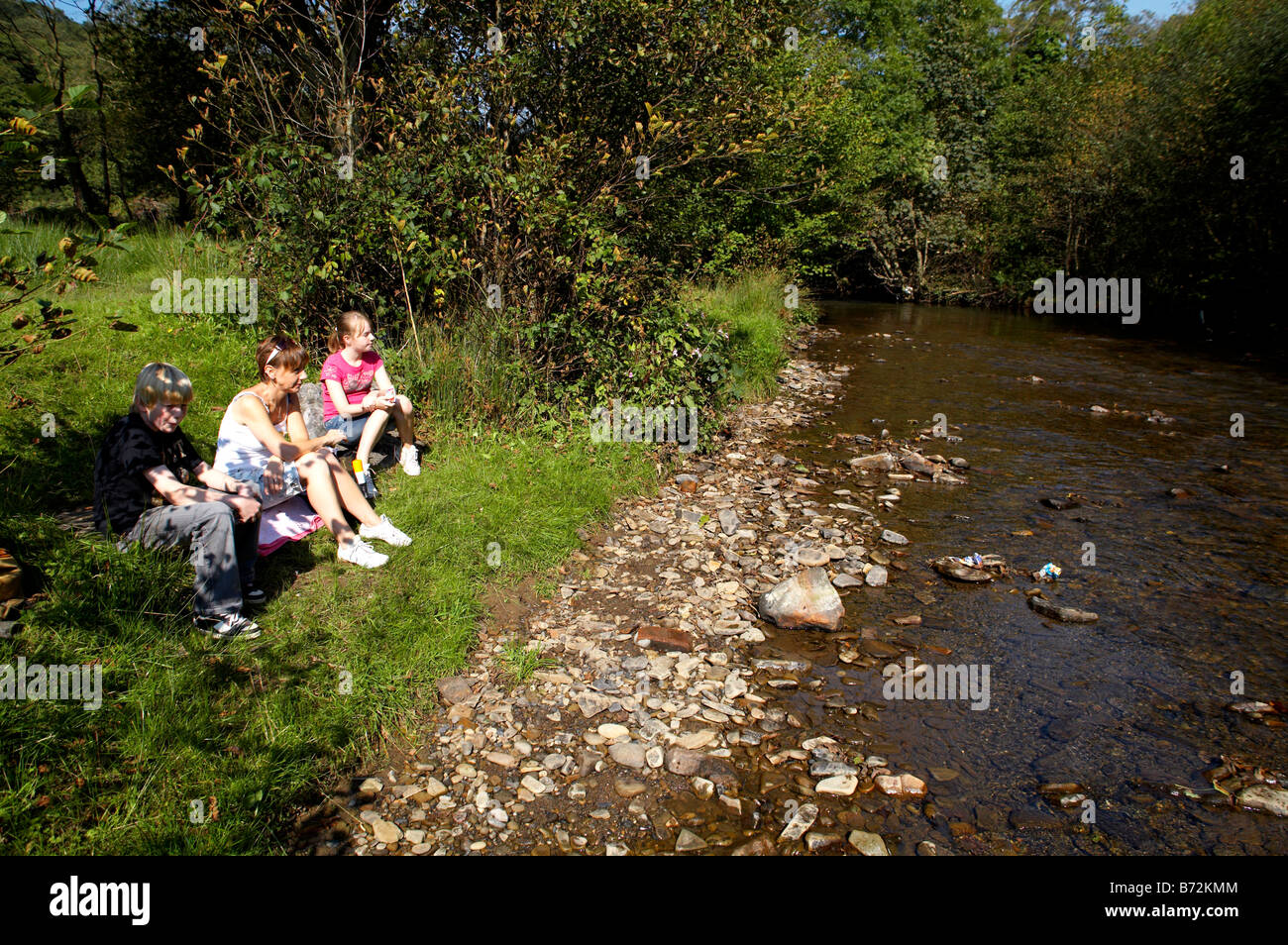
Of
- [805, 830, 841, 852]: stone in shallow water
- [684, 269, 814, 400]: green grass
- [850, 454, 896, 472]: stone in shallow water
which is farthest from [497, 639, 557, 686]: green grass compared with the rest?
[684, 269, 814, 400]: green grass

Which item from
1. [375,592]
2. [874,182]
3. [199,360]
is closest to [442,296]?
[199,360]

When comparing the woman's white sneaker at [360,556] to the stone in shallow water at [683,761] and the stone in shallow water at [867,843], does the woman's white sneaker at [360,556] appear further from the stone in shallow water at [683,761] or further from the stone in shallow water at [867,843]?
the stone in shallow water at [867,843]

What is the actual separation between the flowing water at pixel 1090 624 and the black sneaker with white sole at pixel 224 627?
3291mm

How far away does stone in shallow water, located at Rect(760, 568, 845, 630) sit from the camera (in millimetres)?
5336

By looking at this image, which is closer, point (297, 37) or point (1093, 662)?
point (1093, 662)

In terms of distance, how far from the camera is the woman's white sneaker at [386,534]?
17.7 ft

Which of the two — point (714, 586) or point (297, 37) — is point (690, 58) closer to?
point (297, 37)

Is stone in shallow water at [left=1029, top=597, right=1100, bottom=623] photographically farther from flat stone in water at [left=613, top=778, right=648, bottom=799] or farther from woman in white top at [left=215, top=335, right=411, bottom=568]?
woman in white top at [left=215, top=335, right=411, bottom=568]

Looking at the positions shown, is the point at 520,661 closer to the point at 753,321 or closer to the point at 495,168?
the point at 495,168

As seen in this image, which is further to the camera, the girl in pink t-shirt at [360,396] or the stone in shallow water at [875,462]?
the stone in shallow water at [875,462]

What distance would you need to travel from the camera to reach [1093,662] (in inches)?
198

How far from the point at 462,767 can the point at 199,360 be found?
5.77 m

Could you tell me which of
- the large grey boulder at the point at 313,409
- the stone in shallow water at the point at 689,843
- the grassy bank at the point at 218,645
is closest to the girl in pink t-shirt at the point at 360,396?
the large grey boulder at the point at 313,409

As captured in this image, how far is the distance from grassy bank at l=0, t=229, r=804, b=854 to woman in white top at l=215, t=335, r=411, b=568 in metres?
0.26
